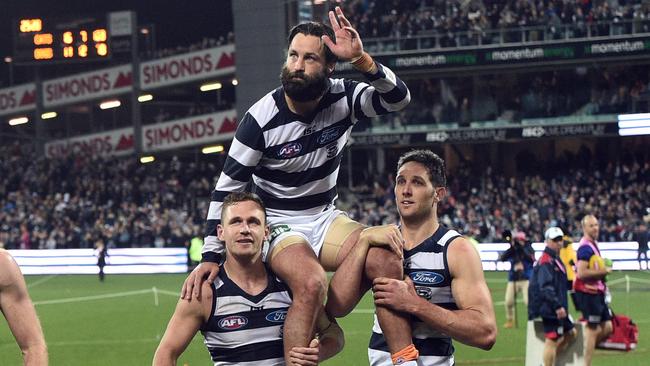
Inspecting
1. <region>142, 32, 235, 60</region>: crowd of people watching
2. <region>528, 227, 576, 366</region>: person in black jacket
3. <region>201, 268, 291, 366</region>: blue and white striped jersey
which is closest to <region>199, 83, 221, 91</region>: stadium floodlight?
<region>142, 32, 235, 60</region>: crowd of people watching

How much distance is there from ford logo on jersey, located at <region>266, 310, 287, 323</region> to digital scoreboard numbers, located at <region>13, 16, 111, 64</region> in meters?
38.2

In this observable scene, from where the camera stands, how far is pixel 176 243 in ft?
129

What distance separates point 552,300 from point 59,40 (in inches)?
1280

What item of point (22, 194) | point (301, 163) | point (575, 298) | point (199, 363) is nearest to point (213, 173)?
point (22, 194)

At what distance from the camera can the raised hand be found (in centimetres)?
681

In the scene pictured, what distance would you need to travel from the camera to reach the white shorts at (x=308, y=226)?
23.9 feet

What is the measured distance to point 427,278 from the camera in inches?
264

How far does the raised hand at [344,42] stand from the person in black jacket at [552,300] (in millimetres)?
8229

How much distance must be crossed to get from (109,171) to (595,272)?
114 feet

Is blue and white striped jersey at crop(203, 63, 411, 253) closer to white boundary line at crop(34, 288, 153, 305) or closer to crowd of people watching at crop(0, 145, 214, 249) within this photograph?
white boundary line at crop(34, 288, 153, 305)

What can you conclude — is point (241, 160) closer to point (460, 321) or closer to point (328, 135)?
point (328, 135)

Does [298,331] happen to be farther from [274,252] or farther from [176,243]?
[176,243]

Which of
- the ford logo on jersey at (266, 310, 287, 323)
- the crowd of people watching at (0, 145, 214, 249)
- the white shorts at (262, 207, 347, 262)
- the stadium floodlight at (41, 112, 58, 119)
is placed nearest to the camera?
the ford logo on jersey at (266, 310, 287, 323)

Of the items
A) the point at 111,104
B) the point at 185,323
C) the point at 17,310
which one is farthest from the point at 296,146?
the point at 111,104
